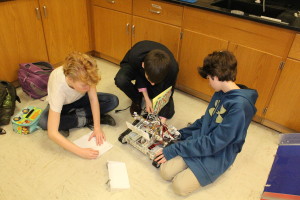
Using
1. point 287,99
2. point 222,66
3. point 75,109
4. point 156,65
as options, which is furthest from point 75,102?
point 287,99

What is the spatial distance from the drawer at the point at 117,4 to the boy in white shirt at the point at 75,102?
2.98 ft

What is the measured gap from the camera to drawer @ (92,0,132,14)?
2354 mm

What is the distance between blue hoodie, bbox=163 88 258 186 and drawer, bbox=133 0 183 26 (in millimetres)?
886

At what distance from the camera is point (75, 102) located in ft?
6.13

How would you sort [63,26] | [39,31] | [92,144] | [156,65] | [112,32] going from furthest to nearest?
[112,32] < [63,26] < [39,31] < [92,144] < [156,65]

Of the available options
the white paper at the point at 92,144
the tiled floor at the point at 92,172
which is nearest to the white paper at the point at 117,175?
the tiled floor at the point at 92,172

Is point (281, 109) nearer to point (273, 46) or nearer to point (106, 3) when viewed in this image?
point (273, 46)

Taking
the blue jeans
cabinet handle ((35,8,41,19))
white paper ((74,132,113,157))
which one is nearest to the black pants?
the blue jeans

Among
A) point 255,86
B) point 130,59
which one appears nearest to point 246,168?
point 255,86

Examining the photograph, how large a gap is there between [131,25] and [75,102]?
0.99 metres

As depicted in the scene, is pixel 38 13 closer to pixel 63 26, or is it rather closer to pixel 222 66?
pixel 63 26

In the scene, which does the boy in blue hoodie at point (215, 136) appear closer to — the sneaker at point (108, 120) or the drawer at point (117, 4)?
the sneaker at point (108, 120)

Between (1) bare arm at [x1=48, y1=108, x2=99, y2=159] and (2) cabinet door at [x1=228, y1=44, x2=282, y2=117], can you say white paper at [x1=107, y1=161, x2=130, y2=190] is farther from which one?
(2) cabinet door at [x1=228, y1=44, x2=282, y2=117]

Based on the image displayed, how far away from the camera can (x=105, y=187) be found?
1.50 meters
